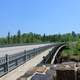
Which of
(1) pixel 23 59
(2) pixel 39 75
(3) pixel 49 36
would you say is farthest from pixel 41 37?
(2) pixel 39 75

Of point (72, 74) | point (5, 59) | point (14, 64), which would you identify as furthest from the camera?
point (14, 64)

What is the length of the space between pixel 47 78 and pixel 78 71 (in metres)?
0.72

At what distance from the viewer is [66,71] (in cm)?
486

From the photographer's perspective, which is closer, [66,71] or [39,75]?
[66,71]

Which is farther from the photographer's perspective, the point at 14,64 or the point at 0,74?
the point at 14,64

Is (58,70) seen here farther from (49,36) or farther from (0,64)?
(49,36)

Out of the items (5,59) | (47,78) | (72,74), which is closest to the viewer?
(72,74)

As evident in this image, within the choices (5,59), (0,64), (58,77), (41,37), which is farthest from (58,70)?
(41,37)

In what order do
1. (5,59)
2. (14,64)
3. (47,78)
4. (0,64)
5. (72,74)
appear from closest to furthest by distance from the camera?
1. (72,74)
2. (47,78)
3. (0,64)
4. (5,59)
5. (14,64)

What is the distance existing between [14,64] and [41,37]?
17811cm

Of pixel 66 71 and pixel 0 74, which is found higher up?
pixel 66 71

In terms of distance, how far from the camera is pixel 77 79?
192 inches

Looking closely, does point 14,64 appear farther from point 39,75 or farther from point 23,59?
point 39,75

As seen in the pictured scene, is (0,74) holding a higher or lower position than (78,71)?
lower
